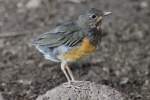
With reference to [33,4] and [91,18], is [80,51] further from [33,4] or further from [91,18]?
[33,4]

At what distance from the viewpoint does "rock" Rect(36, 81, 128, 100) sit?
549cm

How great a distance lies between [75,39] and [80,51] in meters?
0.17

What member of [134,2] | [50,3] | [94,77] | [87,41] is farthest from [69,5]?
[87,41]

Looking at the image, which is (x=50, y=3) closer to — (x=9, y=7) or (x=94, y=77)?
(x=9, y=7)

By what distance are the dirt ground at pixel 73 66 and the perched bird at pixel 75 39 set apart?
69 centimetres

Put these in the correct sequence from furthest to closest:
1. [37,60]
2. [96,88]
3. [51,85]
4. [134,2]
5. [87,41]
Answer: [134,2] → [37,60] → [51,85] → [87,41] → [96,88]

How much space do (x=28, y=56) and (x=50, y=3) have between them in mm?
1422

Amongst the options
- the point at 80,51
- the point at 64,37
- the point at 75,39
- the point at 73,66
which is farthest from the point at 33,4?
the point at 80,51

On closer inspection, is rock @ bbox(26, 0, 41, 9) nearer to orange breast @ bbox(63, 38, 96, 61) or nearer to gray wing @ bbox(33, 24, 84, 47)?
gray wing @ bbox(33, 24, 84, 47)

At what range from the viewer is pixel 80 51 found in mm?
5953

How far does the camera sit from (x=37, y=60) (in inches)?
302

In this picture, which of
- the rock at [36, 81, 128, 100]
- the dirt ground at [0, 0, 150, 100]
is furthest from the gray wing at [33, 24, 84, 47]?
the dirt ground at [0, 0, 150, 100]

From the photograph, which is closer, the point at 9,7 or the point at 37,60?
the point at 37,60

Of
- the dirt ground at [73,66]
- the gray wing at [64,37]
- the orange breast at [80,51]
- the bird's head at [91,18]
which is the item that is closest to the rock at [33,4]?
the dirt ground at [73,66]
